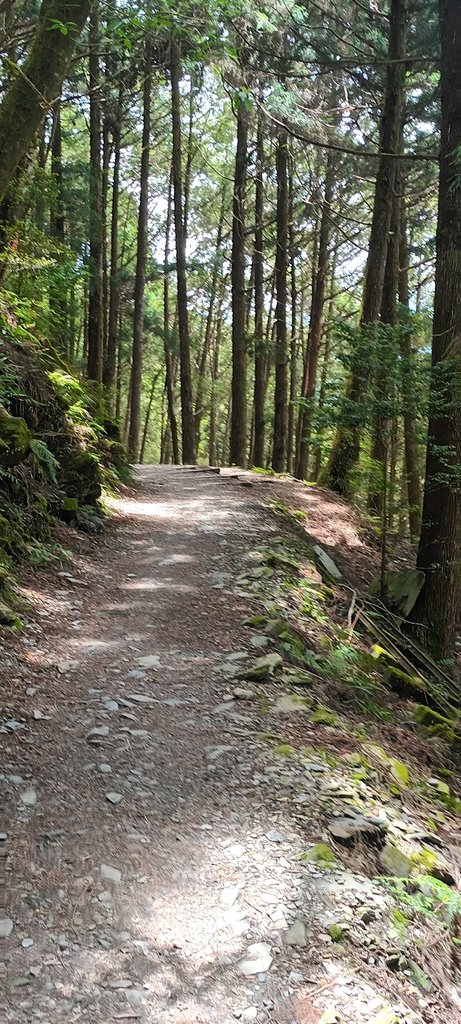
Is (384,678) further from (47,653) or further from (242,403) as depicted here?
(242,403)

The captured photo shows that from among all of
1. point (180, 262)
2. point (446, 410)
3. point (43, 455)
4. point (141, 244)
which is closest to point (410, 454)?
point (446, 410)

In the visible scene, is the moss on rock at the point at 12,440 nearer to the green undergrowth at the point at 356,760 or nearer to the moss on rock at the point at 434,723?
the green undergrowth at the point at 356,760

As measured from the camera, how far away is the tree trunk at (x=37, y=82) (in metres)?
4.21

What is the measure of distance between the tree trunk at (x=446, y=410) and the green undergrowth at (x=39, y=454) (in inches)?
160

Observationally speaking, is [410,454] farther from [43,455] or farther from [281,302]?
[43,455]

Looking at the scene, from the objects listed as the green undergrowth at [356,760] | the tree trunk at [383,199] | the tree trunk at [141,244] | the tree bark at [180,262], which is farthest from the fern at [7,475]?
the tree bark at [180,262]

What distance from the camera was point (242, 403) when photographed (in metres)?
16.5

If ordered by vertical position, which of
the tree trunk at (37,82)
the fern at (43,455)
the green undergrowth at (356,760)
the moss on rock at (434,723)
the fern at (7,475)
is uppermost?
the tree trunk at (37,82)

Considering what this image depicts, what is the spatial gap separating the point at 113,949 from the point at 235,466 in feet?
48.3

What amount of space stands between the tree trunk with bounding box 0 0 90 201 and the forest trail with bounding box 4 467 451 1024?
3344mm

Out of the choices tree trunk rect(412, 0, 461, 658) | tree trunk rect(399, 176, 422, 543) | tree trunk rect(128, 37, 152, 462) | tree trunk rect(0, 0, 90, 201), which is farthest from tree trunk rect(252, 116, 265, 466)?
tree trunk rect(0, 0, 90, 201)

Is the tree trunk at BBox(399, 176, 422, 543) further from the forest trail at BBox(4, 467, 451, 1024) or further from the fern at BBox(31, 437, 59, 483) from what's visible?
the forest trail at BBox(4, 467, 451, 1024)

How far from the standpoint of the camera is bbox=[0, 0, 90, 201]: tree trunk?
421 centimetres

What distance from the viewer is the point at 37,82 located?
4359mm
